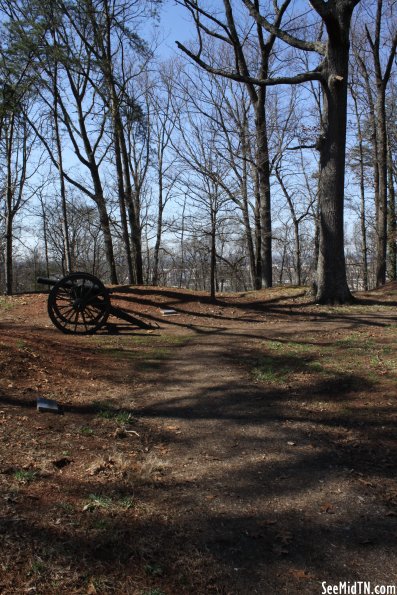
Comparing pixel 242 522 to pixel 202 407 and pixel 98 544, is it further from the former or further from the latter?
pixel 202 407

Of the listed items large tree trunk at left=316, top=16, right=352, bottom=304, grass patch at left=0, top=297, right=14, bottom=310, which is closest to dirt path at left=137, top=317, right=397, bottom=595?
large tree trunk at left=316, top=16, right=352, bottom=304

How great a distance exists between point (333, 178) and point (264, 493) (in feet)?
32.2

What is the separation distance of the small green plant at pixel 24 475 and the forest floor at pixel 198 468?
0.01 m

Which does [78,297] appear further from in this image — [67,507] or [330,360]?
[67,507]

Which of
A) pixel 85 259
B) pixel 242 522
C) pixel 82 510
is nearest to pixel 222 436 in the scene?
pixel 242 522

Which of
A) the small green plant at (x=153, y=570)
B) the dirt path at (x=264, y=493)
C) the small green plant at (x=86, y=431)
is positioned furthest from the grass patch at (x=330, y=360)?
the small green plant at (x=153, y=570)

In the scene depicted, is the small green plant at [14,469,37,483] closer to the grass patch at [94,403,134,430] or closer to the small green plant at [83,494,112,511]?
the small green plant at [83,494,112,511]

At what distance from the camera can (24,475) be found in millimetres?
3330

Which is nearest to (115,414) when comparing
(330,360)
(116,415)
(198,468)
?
(116,415)

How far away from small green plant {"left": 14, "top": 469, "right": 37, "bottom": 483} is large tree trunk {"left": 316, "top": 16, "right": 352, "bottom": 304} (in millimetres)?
9764

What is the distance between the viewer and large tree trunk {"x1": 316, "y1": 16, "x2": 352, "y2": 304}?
1155cm

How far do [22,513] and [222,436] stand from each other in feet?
6.89

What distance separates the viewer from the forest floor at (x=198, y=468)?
2.53m

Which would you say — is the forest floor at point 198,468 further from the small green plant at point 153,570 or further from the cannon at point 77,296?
the cannon at point 77,296
